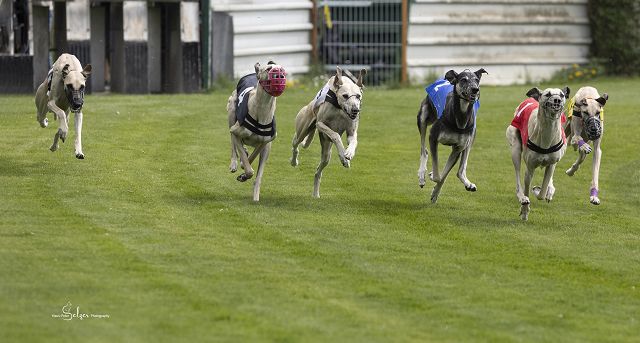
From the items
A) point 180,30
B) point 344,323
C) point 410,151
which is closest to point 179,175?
point 410,151

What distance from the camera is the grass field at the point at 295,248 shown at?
943 cm

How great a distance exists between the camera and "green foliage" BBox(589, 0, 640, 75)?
108 feet

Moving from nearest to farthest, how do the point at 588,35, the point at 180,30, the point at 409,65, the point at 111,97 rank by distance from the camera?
the point at 111,97 → the point at 180,30 → the point at 409,65 → the point at 588,35

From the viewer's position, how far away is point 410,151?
2039 cm

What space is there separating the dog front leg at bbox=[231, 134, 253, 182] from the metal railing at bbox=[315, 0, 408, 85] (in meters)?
15.9

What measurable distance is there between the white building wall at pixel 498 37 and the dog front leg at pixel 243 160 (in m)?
16.6

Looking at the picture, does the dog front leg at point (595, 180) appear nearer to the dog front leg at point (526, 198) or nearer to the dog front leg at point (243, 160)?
the dog front leg at point (526, 198)

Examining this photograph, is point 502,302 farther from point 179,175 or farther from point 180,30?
point 180,30

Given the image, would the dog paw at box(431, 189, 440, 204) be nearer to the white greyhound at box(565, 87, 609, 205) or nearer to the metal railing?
the white greyhound at box(565, 87, 609, 205)

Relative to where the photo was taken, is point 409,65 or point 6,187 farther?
point 409,65

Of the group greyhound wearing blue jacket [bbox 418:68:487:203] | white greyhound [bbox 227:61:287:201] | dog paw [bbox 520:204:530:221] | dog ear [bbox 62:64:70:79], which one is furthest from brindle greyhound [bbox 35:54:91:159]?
dog paw [bbox 520:204:530:221]

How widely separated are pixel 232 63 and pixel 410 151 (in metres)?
9.15

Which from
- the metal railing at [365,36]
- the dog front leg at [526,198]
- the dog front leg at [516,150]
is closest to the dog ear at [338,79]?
the dog front leg at [516,150]

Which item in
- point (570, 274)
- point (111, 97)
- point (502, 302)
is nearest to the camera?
point (502, 302)
